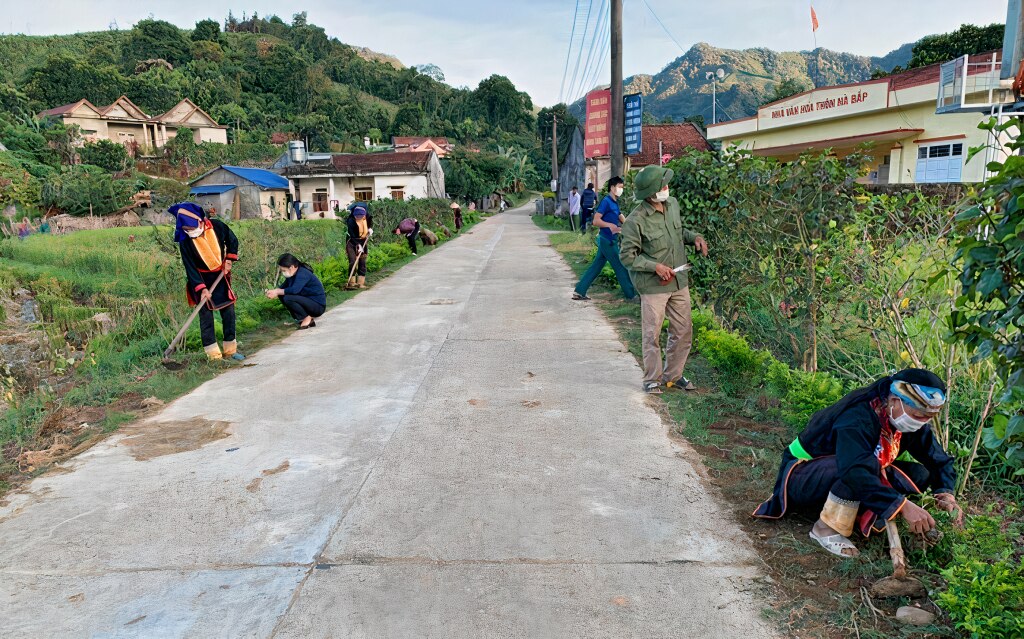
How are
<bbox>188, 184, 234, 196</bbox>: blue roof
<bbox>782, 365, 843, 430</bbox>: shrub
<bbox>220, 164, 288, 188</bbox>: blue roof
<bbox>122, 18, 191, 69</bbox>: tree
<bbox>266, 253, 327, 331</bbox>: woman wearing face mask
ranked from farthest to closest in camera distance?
1. <bbox>122, 18, 191, 69</bbox>: tree
2. <bbox>188, 184, 234, 196</bbox>: blue roof
3. <bbox>220, 164, 288, 188</bbox>: blue roof
4. <bbox>266, 253, 327, 331</bbox>: woman wearing face mask
5. <bbox>782, 365, 843, 430</bbox>: shrub

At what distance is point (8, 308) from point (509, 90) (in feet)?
309

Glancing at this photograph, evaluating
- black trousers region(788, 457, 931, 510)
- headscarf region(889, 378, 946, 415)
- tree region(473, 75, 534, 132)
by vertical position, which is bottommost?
black trousers region(788, 457, 931, 510)

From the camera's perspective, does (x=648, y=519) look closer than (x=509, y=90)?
Yes

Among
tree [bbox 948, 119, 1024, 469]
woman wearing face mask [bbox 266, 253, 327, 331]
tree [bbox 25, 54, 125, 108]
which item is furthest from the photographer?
tree [bbox 25, 54, 125, 108]

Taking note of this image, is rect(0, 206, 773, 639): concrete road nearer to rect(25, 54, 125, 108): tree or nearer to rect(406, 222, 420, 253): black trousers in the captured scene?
rect(406, 222, 420, 253): black trousers

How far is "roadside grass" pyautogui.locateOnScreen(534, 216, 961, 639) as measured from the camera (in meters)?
2.74

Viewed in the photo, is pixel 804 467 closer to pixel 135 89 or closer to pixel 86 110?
pixel 86 110

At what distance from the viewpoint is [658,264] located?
17.8 ft

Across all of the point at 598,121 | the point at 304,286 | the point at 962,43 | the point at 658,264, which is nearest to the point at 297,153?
the point at 598,121

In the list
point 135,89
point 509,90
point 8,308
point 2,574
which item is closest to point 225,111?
point 135,89

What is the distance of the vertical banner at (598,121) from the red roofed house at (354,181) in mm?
23345

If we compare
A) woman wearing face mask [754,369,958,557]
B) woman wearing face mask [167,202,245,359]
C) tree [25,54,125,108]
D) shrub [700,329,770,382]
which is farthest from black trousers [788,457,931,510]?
tree [25,54,125,108]

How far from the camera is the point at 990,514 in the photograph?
3234 mm

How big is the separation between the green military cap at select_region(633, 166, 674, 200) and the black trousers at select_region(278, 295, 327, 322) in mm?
4722
